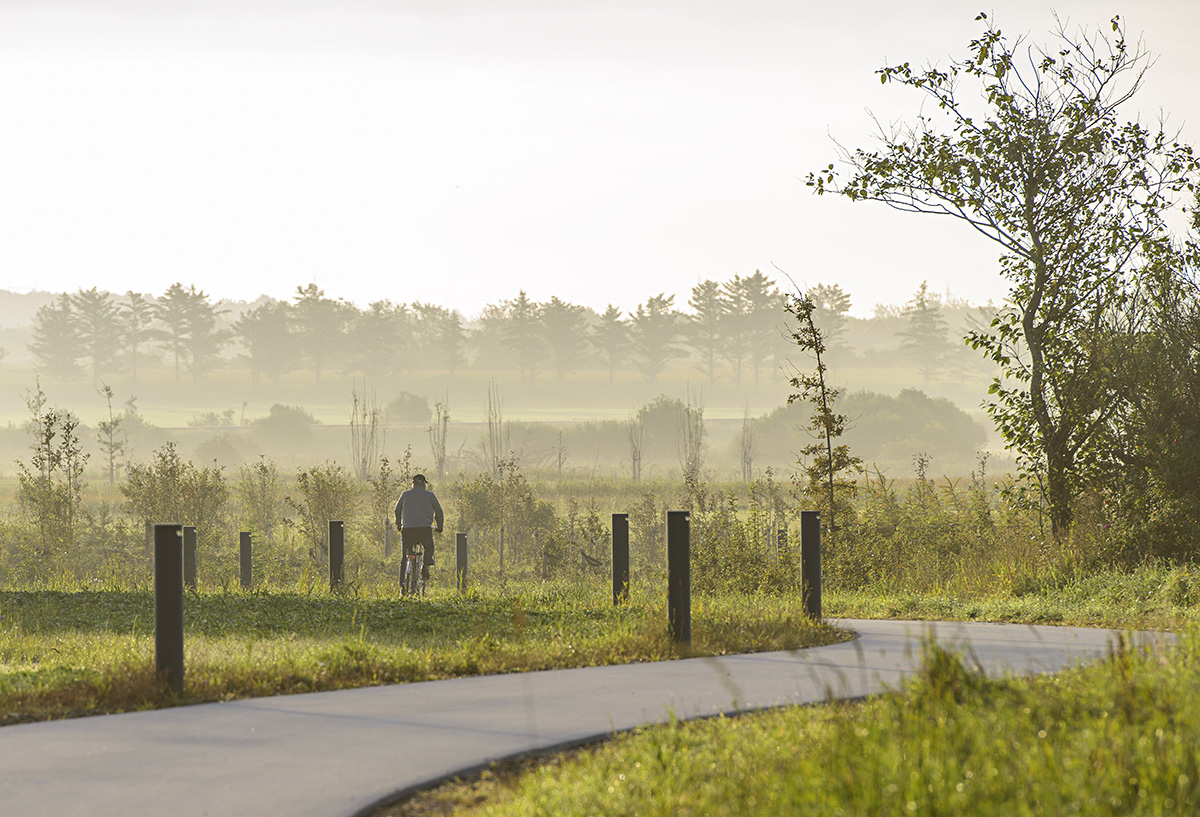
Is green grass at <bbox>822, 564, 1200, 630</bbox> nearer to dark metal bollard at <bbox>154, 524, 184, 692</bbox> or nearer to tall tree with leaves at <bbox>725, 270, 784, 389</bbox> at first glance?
dark metal bollard at <bbox>154, 524, 184, 692</bbox>

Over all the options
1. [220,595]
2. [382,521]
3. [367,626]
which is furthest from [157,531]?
[382,521]

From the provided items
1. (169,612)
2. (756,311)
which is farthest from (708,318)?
(169,612)

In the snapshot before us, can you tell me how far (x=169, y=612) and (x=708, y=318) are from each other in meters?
102

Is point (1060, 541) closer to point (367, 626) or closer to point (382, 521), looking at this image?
point (367, 626)

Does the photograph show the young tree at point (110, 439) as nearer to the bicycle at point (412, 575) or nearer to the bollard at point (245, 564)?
the bollard at point (245, 564)

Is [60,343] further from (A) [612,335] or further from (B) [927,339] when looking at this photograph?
(B) [927,339]

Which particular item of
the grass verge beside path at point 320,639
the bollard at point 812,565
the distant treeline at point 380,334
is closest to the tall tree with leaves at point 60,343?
the distant treeline at point 380,334

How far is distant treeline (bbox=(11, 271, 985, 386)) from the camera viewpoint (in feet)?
352

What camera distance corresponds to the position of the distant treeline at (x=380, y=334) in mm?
107312

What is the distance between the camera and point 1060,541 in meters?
13.9

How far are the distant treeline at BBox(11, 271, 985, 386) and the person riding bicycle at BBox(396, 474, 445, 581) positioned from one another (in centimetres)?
A: 9069

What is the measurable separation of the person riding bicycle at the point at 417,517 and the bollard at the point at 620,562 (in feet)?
12.7

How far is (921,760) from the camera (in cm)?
419

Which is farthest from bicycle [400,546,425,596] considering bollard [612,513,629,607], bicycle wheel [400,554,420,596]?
bollard [612,513,629,607]
